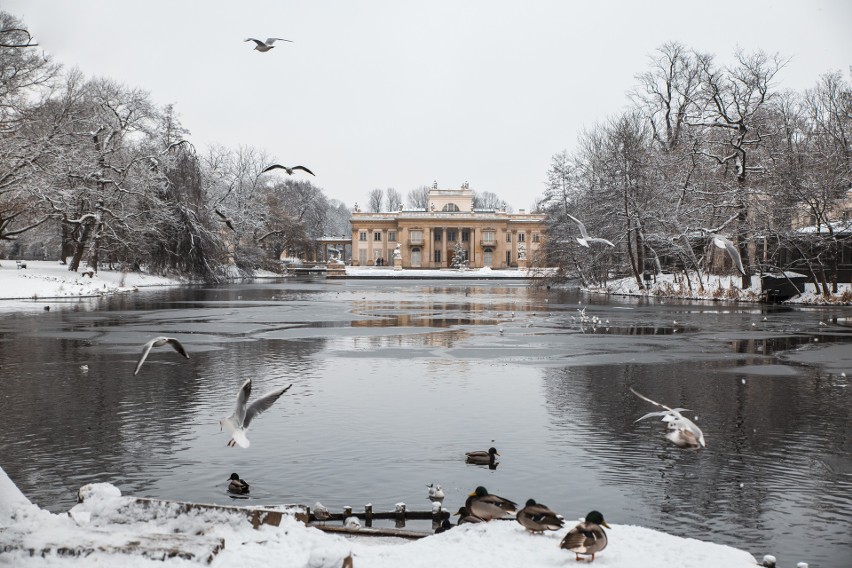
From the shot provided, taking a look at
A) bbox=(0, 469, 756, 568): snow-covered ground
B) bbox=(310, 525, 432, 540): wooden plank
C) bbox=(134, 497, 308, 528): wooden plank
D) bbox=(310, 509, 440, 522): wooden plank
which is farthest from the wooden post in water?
bbox=(134, 497, 308, 528): wooden plank

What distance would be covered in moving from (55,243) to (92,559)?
79.1 meters

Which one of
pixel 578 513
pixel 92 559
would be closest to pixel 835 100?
pixel 578 513

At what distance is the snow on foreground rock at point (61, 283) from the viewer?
4194 cm

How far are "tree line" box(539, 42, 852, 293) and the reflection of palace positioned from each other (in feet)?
220

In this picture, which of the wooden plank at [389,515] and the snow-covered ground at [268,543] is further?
the wooden plank at [389,515]

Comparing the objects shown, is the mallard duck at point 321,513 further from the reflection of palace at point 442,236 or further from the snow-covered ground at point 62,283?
the reflection of palace at point 442,236

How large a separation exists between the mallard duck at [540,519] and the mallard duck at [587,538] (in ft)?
1.13

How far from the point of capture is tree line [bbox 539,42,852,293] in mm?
40281

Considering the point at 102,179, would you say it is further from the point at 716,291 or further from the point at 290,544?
the point at 290,544

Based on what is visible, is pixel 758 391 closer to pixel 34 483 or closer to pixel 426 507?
pixel 426 507

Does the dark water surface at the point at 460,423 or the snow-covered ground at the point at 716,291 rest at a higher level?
the snow-covered ground at the point at 716,291

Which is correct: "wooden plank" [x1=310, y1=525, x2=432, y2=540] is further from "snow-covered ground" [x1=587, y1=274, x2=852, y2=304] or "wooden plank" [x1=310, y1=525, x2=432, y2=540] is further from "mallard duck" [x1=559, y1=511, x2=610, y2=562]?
"snow-covered ground" [x1=587, y1=274, x2=852, y2=304]

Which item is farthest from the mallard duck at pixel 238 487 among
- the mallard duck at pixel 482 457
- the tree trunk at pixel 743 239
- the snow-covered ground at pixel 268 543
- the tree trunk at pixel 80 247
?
the tree trunk at pixel 80 247

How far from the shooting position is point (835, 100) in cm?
5112
